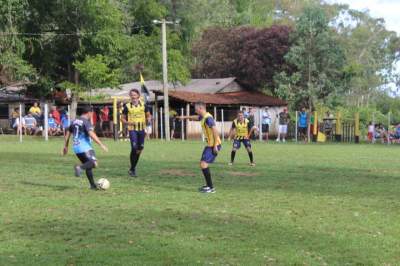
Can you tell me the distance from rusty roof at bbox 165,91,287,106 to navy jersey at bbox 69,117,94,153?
27.1 meters

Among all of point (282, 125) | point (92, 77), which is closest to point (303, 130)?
point (282, 125)

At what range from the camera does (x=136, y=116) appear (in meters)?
15.2

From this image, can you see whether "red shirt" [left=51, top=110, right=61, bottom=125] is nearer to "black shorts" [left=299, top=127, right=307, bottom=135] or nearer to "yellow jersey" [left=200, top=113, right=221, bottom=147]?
"black shorts" [left=299, top=127, right=307, bottom=135]

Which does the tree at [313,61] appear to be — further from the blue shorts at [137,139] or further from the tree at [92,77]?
the blue shorts at [137,139]

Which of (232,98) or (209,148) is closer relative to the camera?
(209,148)

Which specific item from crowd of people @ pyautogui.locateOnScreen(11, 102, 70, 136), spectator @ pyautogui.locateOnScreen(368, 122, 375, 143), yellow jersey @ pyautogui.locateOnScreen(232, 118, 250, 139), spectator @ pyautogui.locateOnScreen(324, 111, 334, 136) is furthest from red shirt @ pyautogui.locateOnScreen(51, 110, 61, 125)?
yellow jersey @ pyautogui.locateOnScreen(232, 118, 250, 139)

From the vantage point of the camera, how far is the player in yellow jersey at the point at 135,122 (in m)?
15.0

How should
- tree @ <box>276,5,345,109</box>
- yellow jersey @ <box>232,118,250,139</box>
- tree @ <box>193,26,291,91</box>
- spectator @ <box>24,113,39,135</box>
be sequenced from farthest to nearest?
1. tree @ <box>193,26,291,91</box>
2. tree @ <box>276,5,345,109</box>
3. spectator @ <box>24,113,39,135</box>
4. yellow jersey @ <box>232,118,250,139</box>

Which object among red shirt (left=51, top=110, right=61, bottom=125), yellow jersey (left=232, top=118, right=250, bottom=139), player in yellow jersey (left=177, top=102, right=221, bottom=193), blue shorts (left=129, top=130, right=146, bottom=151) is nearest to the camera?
player in yellow jersey (left=177, top=102, right=221, bottom=193)

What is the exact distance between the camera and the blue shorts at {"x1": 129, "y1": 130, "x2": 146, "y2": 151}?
48.9ft

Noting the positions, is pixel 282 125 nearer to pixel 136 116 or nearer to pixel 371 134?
pixel 371 134

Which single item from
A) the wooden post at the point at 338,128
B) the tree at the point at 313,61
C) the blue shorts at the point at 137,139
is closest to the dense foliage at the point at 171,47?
the tree at the point at 313,61

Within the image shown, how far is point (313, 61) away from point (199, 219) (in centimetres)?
3816

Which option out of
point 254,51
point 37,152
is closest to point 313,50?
point 254,51
